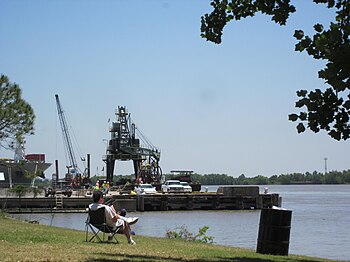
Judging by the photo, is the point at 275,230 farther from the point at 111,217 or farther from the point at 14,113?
the point at 14,113

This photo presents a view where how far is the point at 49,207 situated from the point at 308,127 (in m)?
43.1

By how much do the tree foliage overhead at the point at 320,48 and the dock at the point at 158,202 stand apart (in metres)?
36.9

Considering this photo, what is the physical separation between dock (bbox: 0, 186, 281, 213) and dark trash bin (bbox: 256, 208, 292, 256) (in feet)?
110

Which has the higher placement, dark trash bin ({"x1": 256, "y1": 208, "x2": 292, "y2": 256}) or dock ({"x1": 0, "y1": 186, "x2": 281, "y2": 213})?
dark trash bin ({"x1": 256, "y1": 208, "x2": 292, "y2": 256})

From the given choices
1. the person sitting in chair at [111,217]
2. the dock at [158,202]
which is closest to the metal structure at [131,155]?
the dock at [158,202]

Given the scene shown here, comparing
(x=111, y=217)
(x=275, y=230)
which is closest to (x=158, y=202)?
(x=111, y=217)

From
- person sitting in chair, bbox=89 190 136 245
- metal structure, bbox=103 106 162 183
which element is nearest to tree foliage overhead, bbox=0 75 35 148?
person sitting in chair, bbox=89 190 136 245

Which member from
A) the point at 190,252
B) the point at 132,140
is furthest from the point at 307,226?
the point at 132,140

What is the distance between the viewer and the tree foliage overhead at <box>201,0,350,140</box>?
24.9 ft

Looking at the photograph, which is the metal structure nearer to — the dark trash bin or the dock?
the dock

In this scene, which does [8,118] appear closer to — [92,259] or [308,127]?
[92,259]

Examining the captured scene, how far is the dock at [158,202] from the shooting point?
159ft

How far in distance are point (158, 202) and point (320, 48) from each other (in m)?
45.5

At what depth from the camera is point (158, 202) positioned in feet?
173
